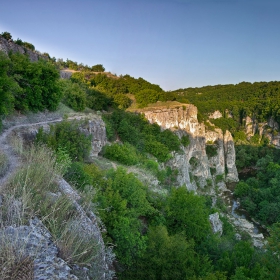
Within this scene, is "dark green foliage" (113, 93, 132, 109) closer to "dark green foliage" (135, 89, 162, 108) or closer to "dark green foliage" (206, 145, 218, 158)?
"dark green foliage" (135, 89, 162, 108)

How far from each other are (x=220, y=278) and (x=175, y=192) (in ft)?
21.7

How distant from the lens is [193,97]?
323 feet

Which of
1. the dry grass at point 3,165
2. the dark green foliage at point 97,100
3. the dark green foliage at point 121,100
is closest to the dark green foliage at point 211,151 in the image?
the dark green foliage at point 121,100

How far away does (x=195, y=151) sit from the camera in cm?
4019

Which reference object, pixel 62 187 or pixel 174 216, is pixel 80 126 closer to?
pixel 174 216

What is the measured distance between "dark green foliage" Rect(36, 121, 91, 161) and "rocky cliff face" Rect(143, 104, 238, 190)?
18.4m

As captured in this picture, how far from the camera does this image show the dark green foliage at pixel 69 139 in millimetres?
12594

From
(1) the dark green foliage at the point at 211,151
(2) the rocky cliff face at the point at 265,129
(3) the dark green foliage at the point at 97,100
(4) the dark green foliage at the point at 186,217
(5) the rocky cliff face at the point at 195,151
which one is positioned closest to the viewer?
(4) the dark green foliage at the point at 186,217

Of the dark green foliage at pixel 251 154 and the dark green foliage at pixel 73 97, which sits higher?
the dark green foliage at pixel 73 97

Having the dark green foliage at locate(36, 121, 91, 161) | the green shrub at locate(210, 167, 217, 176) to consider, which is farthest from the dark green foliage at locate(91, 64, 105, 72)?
the dark green foliage at locate(36, 121, 91, 161)

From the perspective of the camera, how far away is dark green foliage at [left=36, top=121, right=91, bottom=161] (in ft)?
41.3

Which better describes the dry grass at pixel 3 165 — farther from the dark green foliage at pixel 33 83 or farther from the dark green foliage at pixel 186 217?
the dark green foliage at pixel 186 217

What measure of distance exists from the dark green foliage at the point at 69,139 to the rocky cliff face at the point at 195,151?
60.5 feet

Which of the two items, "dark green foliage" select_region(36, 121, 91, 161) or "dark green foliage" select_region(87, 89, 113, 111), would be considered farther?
"dark green foliage" select_region(87, 89, 113, 111)
